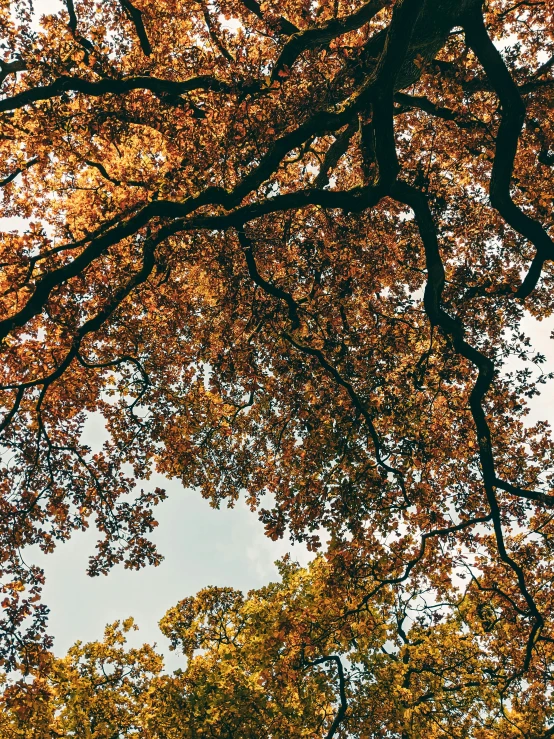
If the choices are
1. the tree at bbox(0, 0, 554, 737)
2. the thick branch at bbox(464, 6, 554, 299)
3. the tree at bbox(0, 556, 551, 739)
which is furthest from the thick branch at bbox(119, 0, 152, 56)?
the tree at bbox(0, 556, 551, 739)

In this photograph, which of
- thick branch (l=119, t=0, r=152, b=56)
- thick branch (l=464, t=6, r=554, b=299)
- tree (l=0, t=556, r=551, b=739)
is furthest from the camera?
tree (l=0, t=556, r=551, b=739)

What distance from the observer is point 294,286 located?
13.1 meters

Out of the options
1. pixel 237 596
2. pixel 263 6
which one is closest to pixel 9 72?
pixel 263 6

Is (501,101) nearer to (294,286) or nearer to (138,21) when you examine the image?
(294,286)

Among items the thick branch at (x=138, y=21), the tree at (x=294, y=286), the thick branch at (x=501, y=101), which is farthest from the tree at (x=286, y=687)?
the thick branch at (x=138, y=21)

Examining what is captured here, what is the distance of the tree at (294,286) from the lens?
9.28 metres

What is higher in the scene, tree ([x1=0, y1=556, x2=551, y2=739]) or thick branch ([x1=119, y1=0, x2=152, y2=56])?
Answer: thick branch ([x1=119, y1=0, x2=152, y2=56])

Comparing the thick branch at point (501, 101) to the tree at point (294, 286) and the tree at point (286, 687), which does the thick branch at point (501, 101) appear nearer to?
the tree at point (294, 286)

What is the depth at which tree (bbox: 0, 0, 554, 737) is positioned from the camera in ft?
30.5

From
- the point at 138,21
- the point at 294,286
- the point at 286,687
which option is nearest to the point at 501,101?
the point at 294,286

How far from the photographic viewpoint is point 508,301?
12.2m

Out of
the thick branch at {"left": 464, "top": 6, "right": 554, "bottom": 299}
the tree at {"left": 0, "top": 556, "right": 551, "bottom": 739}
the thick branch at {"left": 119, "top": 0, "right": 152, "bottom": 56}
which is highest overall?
the thick branch at {"left": 119, "top": 0, "right": 152, "bottom": 56}

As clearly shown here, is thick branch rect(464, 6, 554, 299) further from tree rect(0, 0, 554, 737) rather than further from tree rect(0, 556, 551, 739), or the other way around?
tree rect(0, 556, 551, 739)

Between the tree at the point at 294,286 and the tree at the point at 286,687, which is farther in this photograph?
the tree at the point at 286,687
